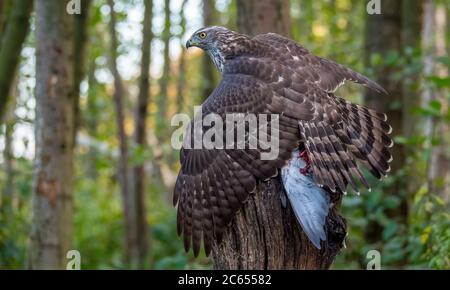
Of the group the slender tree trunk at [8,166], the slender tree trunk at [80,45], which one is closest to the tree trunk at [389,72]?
the slender tree trunk at [80,45]

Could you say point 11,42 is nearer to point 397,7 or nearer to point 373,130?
point 373,130

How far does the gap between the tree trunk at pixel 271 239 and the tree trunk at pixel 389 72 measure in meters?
4.93

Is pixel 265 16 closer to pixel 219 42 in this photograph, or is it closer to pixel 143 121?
pixel 219 42

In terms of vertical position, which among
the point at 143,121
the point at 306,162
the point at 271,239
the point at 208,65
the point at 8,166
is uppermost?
the point at 208,65

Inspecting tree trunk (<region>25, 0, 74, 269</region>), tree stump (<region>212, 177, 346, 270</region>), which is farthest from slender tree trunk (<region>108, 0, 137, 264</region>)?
tree stump (<region>212, 177, 346, 270</region>)

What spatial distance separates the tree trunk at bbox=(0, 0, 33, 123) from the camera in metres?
6.77

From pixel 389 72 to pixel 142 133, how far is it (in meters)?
3.89

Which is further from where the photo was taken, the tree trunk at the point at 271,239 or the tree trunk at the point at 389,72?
the tree trunk at the point at 389,72

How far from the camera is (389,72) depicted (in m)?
9.28

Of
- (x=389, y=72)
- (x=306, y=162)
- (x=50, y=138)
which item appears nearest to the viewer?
(x=306, y=162)

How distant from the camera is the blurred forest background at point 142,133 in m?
6.14

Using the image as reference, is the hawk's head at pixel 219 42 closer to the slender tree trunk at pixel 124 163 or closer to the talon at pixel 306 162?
the talon at pixel 306 162

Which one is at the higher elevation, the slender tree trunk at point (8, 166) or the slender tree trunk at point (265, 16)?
the slender tree trunk at point (265, 16)

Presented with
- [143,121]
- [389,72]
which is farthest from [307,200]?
[143,121]
